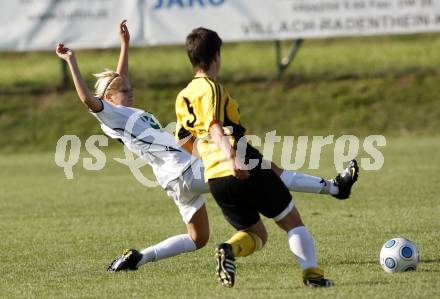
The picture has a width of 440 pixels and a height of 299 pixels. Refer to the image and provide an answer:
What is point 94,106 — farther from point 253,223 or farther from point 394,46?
point 394,46

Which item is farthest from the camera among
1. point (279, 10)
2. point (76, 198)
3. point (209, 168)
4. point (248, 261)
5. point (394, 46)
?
point (394, 46)

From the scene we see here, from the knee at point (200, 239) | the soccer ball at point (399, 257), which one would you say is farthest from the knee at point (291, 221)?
the knee at point (200, 239)

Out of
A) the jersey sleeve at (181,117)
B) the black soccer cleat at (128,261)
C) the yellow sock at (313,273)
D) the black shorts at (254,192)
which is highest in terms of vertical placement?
the jersey sleeve at (181,117)

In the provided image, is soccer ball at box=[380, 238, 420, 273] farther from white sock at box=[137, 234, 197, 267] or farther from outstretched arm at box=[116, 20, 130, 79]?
outstretched arm at box=[116, 20, 130, 79]

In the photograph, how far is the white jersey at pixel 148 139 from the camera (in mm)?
7328

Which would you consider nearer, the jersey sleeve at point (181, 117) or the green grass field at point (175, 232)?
the jersey sleeve at point (181, 117)

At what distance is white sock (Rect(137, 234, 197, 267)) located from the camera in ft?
23.9

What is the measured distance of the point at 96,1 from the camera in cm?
1891

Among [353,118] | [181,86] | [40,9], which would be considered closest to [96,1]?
[40,9]

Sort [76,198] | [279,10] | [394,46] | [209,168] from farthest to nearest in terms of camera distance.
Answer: [394,46], [279,10], [76,198], [209,168]

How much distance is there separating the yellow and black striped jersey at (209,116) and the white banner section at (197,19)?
12.7 meters

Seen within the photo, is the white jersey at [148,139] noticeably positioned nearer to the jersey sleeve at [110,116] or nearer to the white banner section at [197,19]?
the jersey sleeve at [110,116]

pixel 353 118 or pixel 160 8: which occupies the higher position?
pixel 160 8

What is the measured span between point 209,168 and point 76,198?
6641 mm
